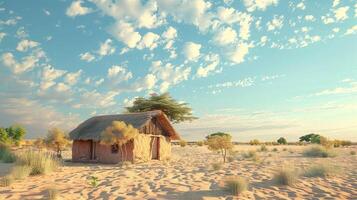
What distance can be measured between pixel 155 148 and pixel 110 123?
3.25 metres

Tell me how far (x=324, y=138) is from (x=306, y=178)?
19012mm

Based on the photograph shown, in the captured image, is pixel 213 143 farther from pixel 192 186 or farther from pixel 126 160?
pixel 192 186

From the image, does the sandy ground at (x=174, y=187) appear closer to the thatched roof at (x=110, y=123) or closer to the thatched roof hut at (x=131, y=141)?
the thatched roof hut at (x=131, y=141)

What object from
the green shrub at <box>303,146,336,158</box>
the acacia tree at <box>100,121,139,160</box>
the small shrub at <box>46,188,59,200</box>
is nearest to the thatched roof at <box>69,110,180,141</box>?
the acacia tree at <box>100,121,139,160</box>

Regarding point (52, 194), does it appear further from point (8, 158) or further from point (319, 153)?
point (319, 153)

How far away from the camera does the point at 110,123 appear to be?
22.0m

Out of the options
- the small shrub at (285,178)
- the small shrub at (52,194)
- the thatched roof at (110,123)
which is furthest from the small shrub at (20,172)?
the small shrub at (285,178)

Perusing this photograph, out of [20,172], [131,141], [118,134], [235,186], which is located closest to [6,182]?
[20,172]

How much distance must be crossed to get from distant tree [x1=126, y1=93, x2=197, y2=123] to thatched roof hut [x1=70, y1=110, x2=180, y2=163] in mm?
10531

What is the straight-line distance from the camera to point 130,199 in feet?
30.6

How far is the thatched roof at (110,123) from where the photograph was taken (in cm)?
2100

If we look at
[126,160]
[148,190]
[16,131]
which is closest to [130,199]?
[148,190]

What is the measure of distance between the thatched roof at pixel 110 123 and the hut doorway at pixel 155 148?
1365mm

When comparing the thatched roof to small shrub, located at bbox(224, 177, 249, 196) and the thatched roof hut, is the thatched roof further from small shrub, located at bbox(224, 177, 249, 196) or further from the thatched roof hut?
small shrub, located at bbox(224, 177, 249, 196)
